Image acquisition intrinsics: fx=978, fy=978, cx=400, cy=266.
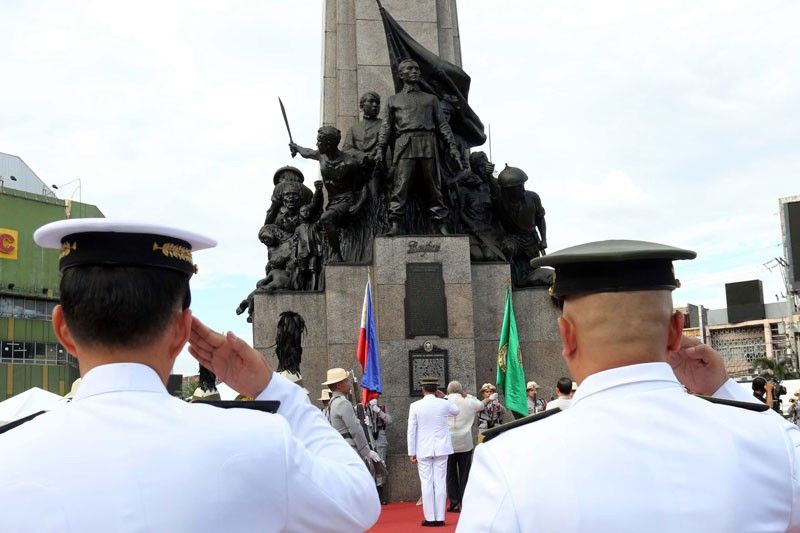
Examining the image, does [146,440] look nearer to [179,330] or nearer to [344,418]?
[179,330]

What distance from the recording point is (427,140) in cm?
1395

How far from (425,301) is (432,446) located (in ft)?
→ 10.8

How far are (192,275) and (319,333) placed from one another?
11.9 meters

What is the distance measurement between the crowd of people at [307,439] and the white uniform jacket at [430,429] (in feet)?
27.3

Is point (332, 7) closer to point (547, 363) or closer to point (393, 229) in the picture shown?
point (393, 229)

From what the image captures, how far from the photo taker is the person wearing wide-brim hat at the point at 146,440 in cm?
172

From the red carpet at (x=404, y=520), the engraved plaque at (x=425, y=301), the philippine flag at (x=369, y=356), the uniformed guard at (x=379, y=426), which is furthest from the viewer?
the engraved plaque at (x=425, y=301)

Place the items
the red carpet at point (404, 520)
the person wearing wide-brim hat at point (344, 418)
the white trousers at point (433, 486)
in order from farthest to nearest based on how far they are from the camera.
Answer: the white trousers at point (433, 486), the red carpet at point (404, 520), the person wearing wide-brim hat at point (344, 418)

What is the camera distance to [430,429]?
34.1ft

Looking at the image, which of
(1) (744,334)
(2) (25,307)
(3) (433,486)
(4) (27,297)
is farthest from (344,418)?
(1) (744,334)

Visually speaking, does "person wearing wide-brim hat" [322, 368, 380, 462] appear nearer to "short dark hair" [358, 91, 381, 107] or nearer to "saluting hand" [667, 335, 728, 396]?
"saluting hand" [667, 335, 728, 396]

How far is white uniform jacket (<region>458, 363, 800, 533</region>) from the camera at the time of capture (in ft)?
5.84

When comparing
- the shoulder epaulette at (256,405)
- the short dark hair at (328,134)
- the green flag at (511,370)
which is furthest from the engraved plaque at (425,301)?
the shoulder epaulette at (256,405)

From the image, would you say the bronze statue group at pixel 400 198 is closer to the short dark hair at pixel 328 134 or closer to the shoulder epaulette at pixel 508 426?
the short dark hair at pixel 328 134
